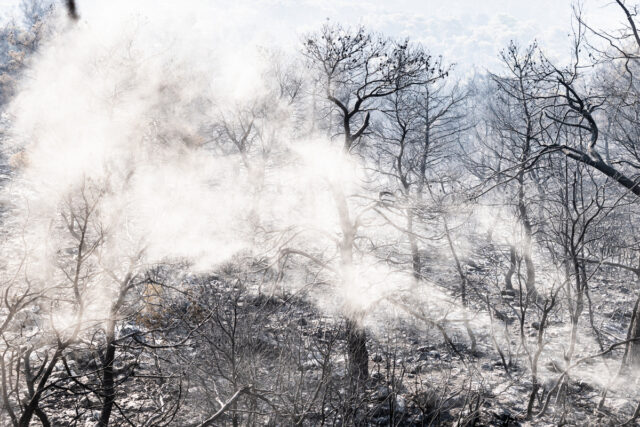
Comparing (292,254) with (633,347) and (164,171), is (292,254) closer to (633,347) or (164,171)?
(164,171)

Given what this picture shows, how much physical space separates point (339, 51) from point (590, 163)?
160 inches

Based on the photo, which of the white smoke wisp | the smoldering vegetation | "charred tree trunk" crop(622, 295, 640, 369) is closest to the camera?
the smoldering vegetation

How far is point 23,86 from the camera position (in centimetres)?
2147

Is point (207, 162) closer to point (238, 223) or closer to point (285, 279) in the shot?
point (238, 223)

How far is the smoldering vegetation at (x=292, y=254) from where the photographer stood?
4.11 metres

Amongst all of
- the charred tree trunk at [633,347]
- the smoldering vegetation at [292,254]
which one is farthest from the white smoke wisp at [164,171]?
the charred tree trunk at [633,347]

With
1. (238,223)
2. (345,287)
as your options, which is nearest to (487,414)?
(345,287)

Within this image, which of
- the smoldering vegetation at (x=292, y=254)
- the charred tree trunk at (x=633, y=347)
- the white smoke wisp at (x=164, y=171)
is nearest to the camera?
the smoldering vegetation at (x=292, y=254)

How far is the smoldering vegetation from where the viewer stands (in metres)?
4.11

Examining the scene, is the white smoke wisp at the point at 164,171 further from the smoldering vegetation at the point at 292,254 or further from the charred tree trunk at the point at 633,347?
the charred tree trunk at the point at 633,347

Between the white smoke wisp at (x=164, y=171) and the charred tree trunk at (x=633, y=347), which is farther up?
the white smoke wisp at (x=164, y=171)

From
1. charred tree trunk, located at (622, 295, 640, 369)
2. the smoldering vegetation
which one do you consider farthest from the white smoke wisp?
charred tree trunk, located at (622, 295, 640, 369)

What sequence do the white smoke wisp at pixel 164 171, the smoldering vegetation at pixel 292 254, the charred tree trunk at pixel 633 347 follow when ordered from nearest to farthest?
the smoldering vegetation at pixel 292 254, the charred tree trunk at pixel 633 347, the white smoke wisp at pixel 164 171

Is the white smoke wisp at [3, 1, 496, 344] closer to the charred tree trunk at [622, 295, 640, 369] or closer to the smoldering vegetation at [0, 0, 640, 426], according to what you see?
the smoldering vegetation at [0, 0, 640, 426]
